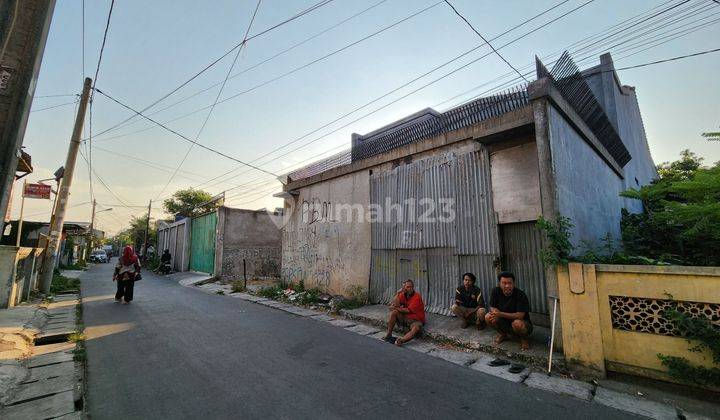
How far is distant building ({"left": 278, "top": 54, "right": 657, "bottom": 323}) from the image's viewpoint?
601 cm

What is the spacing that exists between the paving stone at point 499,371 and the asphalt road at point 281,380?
184mm

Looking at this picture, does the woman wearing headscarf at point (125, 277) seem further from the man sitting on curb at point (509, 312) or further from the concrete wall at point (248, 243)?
the man sitting on curb at point (509, 312)

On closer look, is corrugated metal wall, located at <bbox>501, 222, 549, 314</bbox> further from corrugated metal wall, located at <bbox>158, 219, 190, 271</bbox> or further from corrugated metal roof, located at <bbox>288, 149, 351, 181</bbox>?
corrugated metal wall, located at <bbox>158, 219, 190, 271</bbox>

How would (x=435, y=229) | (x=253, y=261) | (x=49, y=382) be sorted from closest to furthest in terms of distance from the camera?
(x=49, y=382)
(x=435, y=229)
(x=253, y=261)

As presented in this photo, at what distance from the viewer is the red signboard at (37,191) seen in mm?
10264

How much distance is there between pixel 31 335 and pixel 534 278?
9.25m

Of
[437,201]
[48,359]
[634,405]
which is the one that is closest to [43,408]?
[48,359]

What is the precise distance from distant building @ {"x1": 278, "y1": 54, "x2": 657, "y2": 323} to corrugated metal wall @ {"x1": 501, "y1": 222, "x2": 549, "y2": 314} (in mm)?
19

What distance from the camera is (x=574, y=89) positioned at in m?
6.86

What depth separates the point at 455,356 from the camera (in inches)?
200

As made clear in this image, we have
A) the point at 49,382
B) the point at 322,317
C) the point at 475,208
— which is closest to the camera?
the point at 49,382

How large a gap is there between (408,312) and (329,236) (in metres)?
4.92

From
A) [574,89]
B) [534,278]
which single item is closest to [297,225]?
[534,278]

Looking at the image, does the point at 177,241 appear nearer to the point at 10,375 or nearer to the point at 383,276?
the point at 383,276
